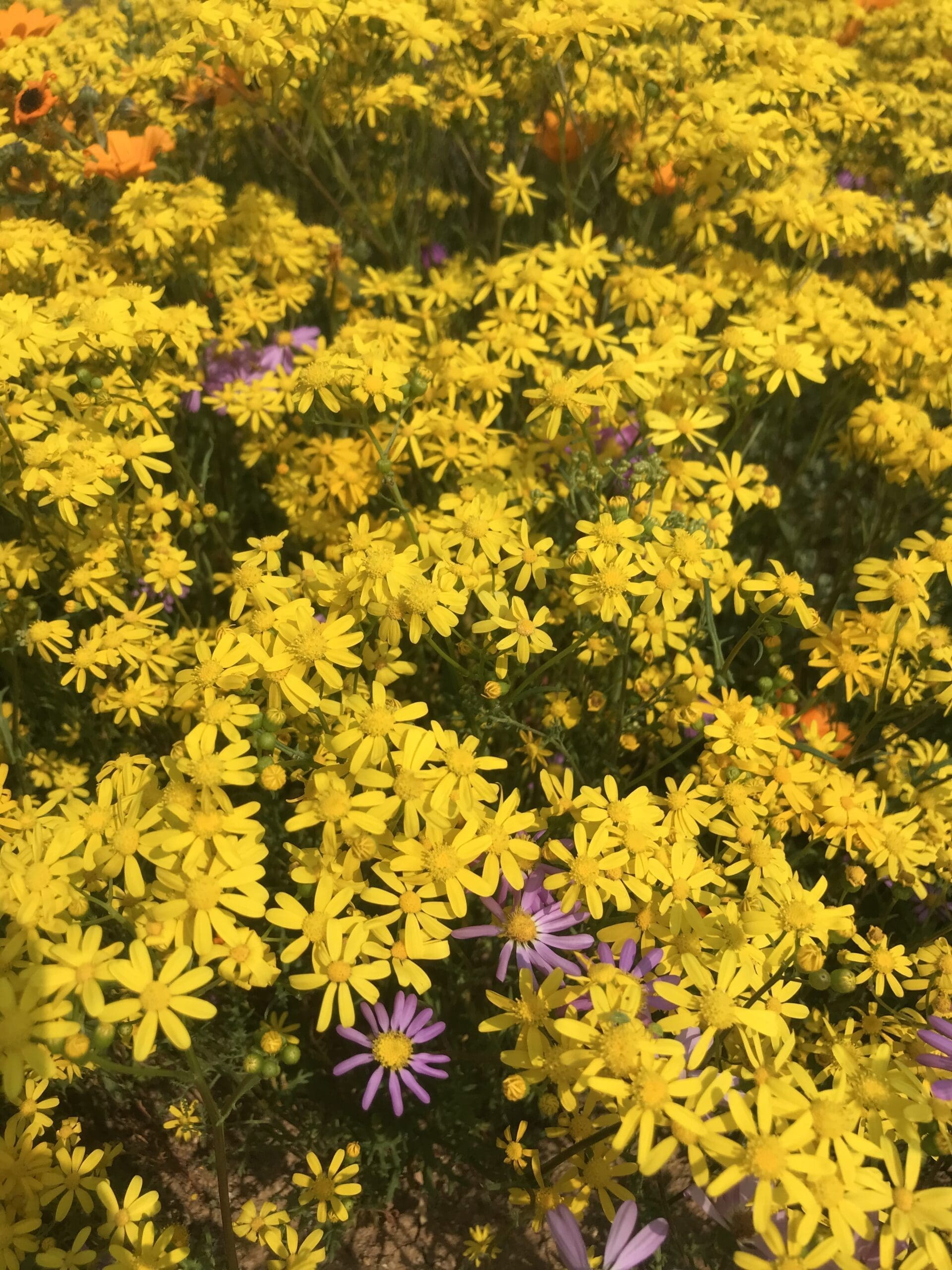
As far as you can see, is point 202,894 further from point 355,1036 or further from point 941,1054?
point 941,1054

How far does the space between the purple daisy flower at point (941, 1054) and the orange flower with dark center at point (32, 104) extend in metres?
4.52

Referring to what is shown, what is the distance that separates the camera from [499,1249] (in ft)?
8.36

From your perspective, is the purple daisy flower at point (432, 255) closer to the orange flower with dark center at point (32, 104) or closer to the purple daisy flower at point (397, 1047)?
the orange flower with dark center at point (32, 104)

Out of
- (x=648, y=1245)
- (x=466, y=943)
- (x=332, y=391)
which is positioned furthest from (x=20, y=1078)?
(x=332, y=391)

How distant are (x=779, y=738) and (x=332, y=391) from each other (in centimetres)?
186

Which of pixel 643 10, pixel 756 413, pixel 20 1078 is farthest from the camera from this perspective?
pixel 756 413

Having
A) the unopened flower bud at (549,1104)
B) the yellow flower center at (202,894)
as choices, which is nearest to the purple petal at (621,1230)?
the unopened flower bud at (549,1104)

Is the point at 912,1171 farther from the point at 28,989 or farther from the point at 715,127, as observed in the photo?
the point at 715,127

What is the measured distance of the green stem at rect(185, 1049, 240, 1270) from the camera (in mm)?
1659

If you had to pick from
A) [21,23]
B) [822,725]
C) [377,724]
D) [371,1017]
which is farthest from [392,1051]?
[21,23]

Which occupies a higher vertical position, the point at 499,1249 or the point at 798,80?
the point at 798,80

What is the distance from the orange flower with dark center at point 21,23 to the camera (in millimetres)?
3684

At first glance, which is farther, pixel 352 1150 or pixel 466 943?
pixel 466 943

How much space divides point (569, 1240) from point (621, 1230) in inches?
4.7
